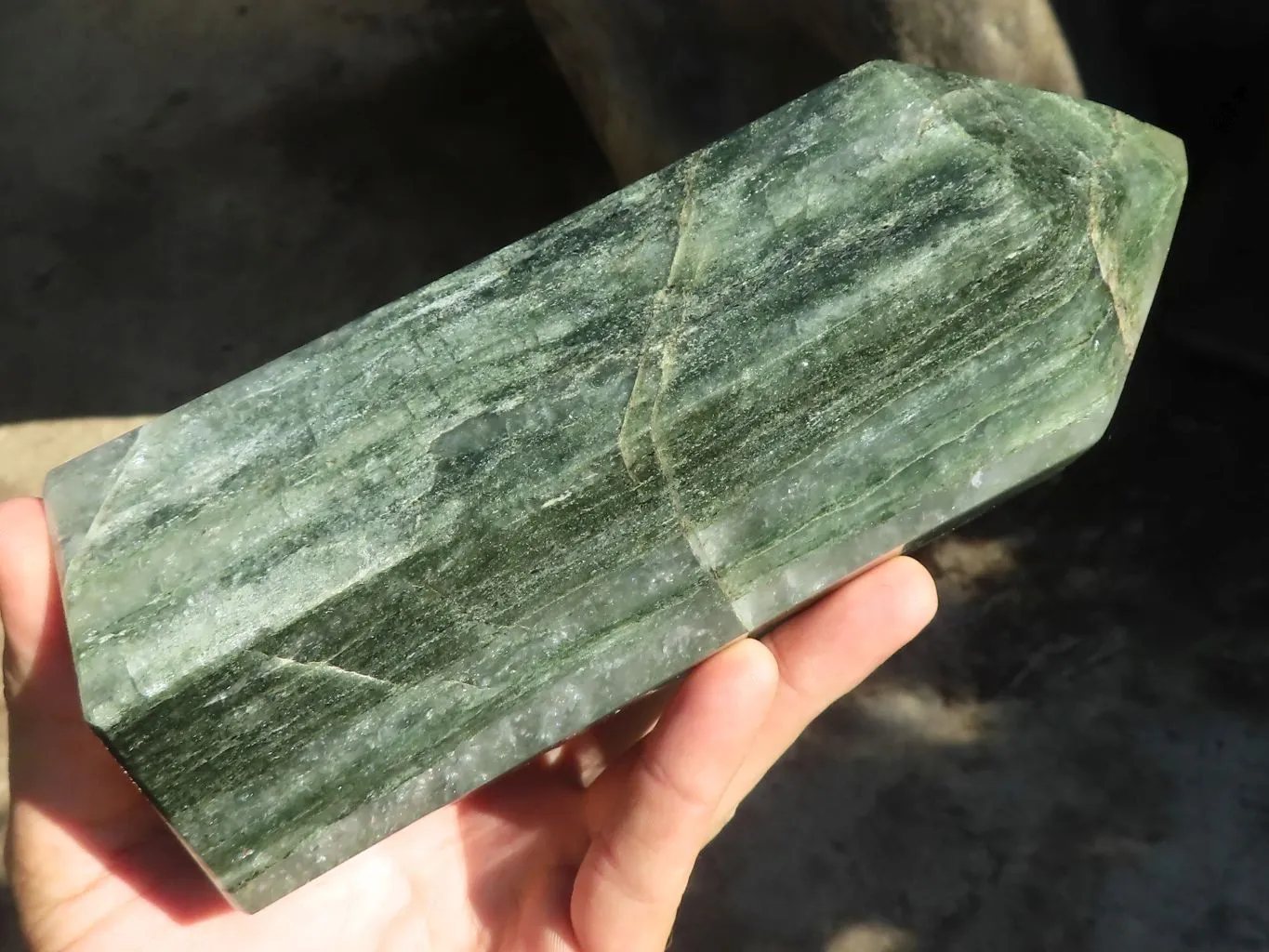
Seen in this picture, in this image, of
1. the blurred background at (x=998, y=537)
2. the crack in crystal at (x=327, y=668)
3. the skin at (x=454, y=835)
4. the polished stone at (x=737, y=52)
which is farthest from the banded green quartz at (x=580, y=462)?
the blurred background at (x=998, y=537)

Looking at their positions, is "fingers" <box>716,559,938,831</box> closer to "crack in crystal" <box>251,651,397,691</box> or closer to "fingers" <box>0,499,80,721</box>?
"crack in crystal" <box>251,651,397,691</box>

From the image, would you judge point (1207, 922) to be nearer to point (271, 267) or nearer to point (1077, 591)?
point (1077, 591)

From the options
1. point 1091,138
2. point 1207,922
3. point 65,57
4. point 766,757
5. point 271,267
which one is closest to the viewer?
point 1091,138

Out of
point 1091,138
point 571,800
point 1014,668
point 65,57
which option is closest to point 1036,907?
point 1014,668

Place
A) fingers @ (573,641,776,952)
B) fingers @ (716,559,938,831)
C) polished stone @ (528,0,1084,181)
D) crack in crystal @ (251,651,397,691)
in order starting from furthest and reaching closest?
polished stone @ (528,0,1084,181)
fingers @ (716,559,938,831)
fingers @ (573,641,776,952)
crack in crystal @ (251,651,397,691)

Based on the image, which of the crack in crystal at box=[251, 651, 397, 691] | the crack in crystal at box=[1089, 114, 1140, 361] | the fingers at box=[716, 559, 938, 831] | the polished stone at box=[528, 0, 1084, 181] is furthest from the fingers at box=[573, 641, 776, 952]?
the polished stone at box=[528, 0, 1084, 181]
